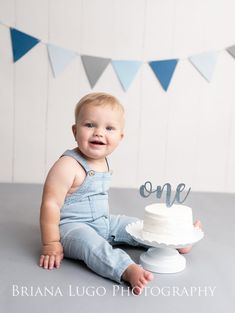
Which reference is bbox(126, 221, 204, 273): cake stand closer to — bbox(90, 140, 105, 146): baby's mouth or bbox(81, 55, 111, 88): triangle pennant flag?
bbox(90, 140, 105, 146): baby's mouth

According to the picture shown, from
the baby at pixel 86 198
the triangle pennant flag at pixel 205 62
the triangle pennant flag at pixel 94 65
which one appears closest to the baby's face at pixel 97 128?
the baby at pixel 86 198

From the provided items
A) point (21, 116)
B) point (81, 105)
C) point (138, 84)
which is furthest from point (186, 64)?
point (81, 105)

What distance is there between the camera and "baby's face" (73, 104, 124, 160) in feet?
3.48

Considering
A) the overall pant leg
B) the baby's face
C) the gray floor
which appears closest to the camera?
the gray floor

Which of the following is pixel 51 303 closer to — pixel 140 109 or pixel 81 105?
pixel 81 105

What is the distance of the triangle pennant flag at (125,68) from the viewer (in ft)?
6.41

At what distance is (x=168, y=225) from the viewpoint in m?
0.95

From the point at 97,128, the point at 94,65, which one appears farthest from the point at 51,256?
the point at 94,65

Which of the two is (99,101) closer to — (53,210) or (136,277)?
(53,210)

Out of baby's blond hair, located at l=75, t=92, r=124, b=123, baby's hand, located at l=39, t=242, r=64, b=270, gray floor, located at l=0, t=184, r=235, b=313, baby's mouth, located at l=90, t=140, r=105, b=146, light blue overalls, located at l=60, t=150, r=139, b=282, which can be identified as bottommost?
gray floor, located at l=0, t=184, r=235, b=313

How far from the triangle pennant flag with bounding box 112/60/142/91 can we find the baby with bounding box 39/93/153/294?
892mm

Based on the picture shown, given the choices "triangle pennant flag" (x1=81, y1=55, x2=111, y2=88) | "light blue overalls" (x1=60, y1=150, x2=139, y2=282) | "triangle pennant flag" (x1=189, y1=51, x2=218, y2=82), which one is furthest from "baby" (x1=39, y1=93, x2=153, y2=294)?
"triangle pennant flag" (x1=189, y1=51, x2=218, y2=82)

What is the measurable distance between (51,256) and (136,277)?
0.22 meters

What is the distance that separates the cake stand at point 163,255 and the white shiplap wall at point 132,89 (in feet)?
3.40
